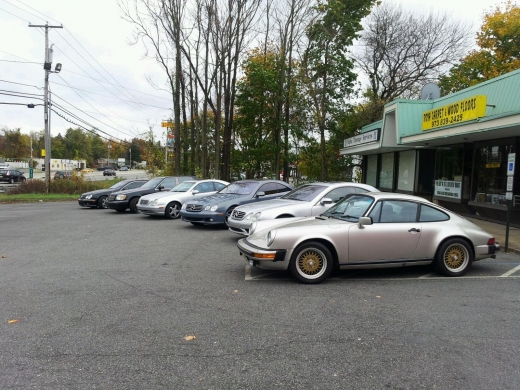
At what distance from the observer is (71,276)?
681 cm

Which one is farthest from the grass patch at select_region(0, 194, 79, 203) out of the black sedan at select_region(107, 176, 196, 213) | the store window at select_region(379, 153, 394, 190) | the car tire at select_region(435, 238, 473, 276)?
the car tire at select_region(435, 238, 473, 276)

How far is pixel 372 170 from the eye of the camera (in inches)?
1004

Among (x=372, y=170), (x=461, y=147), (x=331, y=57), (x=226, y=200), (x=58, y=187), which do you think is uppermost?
(x=331, y=57)

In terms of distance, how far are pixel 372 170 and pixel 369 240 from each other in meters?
19.7

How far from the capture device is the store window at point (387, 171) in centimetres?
2252

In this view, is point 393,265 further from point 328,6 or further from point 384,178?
point 328,6

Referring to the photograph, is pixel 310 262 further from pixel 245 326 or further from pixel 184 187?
pixel 184 187

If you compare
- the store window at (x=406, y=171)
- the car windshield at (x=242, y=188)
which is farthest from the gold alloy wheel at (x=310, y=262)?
the store window at (x=406, y=171)

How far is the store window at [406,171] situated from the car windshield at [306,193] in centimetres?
1093

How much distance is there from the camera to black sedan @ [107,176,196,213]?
1692 centimetres

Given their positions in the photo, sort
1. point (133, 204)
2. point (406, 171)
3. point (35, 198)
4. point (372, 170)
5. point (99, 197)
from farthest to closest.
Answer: point (35, 198) < point (372, 170) < point (406, 171) < point (99, 197) < point (133, 204)

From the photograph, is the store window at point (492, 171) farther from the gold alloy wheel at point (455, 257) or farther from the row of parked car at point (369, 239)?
the gold alloy wheel at point (455, 257)

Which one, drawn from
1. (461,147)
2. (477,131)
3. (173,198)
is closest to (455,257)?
(477,131)

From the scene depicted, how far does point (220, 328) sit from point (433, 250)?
4042mm
